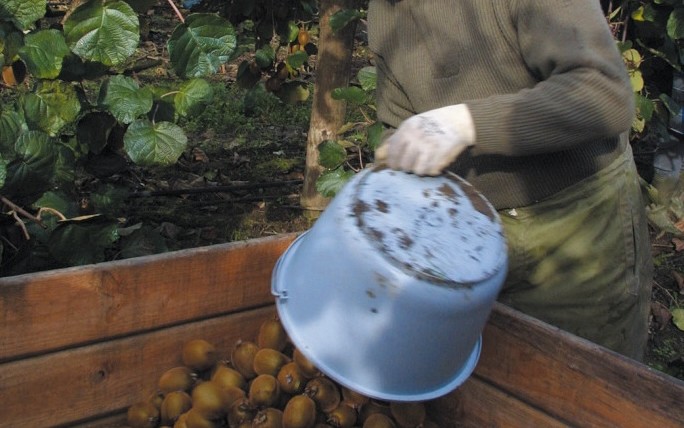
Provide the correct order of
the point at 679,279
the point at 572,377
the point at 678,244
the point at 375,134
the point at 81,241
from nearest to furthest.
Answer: the point at 572,377
the point at 81,241
the point at 375,134
the point at 679,279
the point at 678,244

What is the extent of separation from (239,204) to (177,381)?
72.3 inches

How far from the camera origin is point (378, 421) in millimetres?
1780

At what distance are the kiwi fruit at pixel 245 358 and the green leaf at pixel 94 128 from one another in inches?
32.2

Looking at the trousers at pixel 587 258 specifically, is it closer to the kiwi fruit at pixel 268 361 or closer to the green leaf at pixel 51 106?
the kiwi fruit at pixel 268 361

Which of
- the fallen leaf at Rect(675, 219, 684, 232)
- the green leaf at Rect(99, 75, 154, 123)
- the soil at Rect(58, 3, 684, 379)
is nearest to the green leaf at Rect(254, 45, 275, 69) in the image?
the soil at Rect(58, 3, 684, 379)

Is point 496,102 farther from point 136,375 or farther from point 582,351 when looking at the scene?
point 136,375

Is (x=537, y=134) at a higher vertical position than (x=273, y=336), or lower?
higher

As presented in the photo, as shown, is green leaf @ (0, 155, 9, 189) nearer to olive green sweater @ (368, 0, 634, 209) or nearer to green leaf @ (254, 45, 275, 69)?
olive green sweater @ (368, 0, 634, 209)

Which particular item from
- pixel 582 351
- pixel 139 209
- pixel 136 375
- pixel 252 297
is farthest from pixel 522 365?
pixel 139 209

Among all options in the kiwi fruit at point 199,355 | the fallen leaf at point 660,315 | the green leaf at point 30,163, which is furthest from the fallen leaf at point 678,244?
the green leaf at point 30,163

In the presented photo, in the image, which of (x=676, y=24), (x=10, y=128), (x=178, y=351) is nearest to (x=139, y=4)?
(x=10, y=128)

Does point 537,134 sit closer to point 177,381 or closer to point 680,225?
point 177,381

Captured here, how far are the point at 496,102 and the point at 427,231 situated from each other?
34cm

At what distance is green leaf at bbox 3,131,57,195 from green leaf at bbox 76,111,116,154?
234 millimetres
